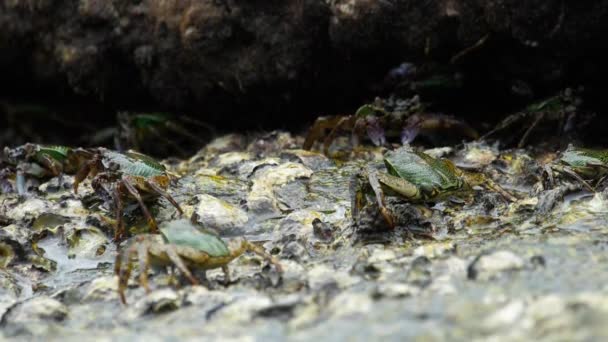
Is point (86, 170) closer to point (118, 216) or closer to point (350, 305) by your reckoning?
point (118, 216)

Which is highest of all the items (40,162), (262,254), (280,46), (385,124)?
(280,46)

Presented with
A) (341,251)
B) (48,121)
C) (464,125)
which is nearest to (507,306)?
(341,251)

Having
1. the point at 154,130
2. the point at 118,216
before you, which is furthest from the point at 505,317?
the point at 154,130

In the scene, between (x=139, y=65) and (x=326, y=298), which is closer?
(x=326, y=298)

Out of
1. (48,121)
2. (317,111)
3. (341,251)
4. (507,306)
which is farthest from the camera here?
(48,121)

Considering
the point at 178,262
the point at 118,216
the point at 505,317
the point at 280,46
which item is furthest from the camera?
the point at 280,46

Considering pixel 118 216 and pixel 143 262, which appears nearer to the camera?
pixel 143 262

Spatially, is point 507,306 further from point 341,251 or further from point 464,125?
point 464,125
